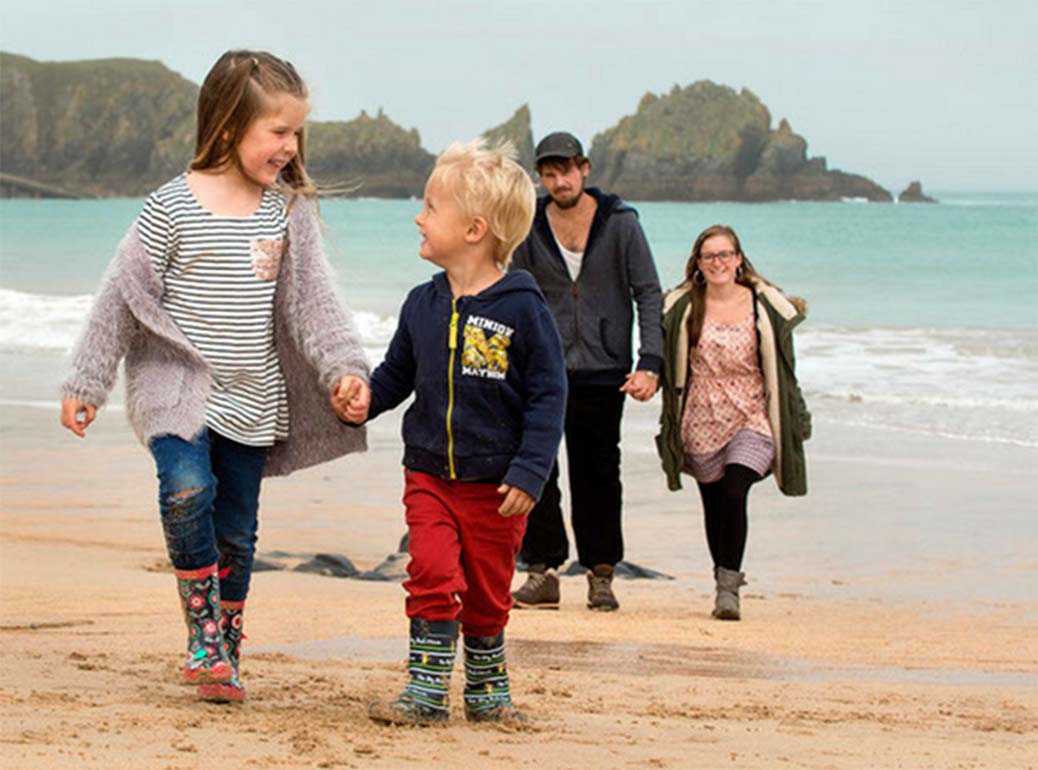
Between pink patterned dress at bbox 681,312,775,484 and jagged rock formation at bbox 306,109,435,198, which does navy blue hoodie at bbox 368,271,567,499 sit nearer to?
pink patterned dress at bbox 681,312,775,484

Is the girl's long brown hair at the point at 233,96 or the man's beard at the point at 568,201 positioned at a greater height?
the girl's long brown hair at the point at 233,96

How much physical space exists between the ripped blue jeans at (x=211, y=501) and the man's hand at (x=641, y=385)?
7.97ft

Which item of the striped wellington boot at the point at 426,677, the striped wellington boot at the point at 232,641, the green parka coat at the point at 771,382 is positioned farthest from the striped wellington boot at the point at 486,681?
the green parka coat at the point at 771,382

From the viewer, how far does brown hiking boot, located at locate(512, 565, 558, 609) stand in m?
6.86

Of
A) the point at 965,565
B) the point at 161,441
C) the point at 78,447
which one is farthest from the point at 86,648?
the point at 78,447

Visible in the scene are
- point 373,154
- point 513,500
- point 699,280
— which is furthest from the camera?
point 373,154

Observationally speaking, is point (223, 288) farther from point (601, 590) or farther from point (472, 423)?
point (601, 590)

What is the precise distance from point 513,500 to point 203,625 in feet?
2.87

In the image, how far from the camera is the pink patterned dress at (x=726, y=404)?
6.81m

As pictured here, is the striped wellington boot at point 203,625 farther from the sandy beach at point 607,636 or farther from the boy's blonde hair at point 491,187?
the boy's blonde hair at point 491,187

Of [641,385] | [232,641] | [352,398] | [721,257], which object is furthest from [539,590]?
[352,398]

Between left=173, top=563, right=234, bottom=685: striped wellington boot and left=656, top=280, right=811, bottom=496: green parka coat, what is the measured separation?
2.99 m

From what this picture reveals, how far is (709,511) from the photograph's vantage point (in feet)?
23.1

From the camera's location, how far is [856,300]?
28.5 metres
